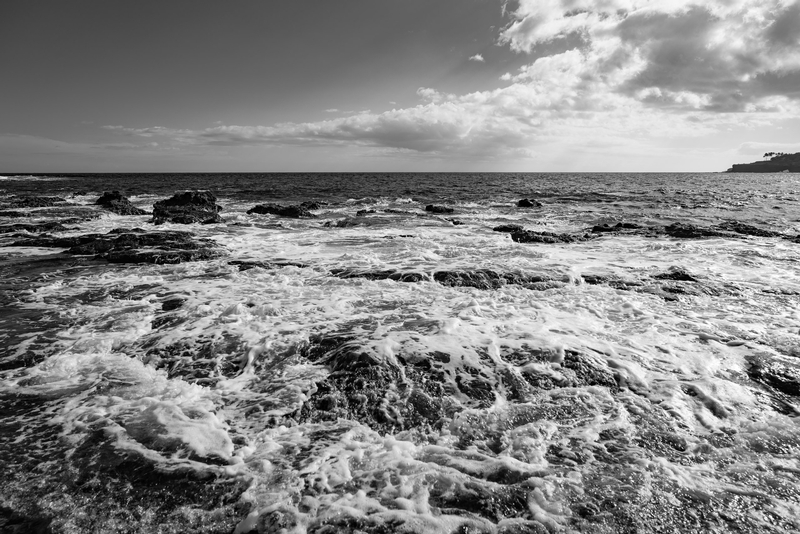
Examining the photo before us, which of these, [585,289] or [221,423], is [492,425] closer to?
[221,423]

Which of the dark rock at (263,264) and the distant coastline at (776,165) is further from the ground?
the distant coastline at (776,165)

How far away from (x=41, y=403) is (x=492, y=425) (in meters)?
4.72

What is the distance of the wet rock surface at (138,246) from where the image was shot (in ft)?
35.1

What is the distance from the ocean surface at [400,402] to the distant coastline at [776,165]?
715 ft

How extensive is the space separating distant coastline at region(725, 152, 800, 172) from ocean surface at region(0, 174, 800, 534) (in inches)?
8584

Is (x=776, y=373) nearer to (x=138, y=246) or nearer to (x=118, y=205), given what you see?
(x=138, y=246)

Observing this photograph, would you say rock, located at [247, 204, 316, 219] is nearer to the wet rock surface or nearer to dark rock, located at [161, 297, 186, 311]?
the wet rock surface

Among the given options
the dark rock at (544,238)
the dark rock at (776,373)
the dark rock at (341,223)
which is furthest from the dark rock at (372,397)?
the dark rock at (341,223)

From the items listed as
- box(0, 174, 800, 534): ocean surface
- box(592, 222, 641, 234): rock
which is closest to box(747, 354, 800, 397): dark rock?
box(0, 174, 800, 534): ocean surface

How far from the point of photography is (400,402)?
4.34 meters

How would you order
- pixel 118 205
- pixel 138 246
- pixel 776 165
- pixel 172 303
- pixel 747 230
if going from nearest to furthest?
pixel 172 303, pixel 138 246, pixel 747 230, pixel 118 205, pixel 776 165

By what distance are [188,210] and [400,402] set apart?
64.5 ft

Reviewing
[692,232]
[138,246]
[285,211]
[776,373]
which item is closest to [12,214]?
[285,211]

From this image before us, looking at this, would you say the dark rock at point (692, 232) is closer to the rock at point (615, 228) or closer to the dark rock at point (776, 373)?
the rock at point (615, 228)
